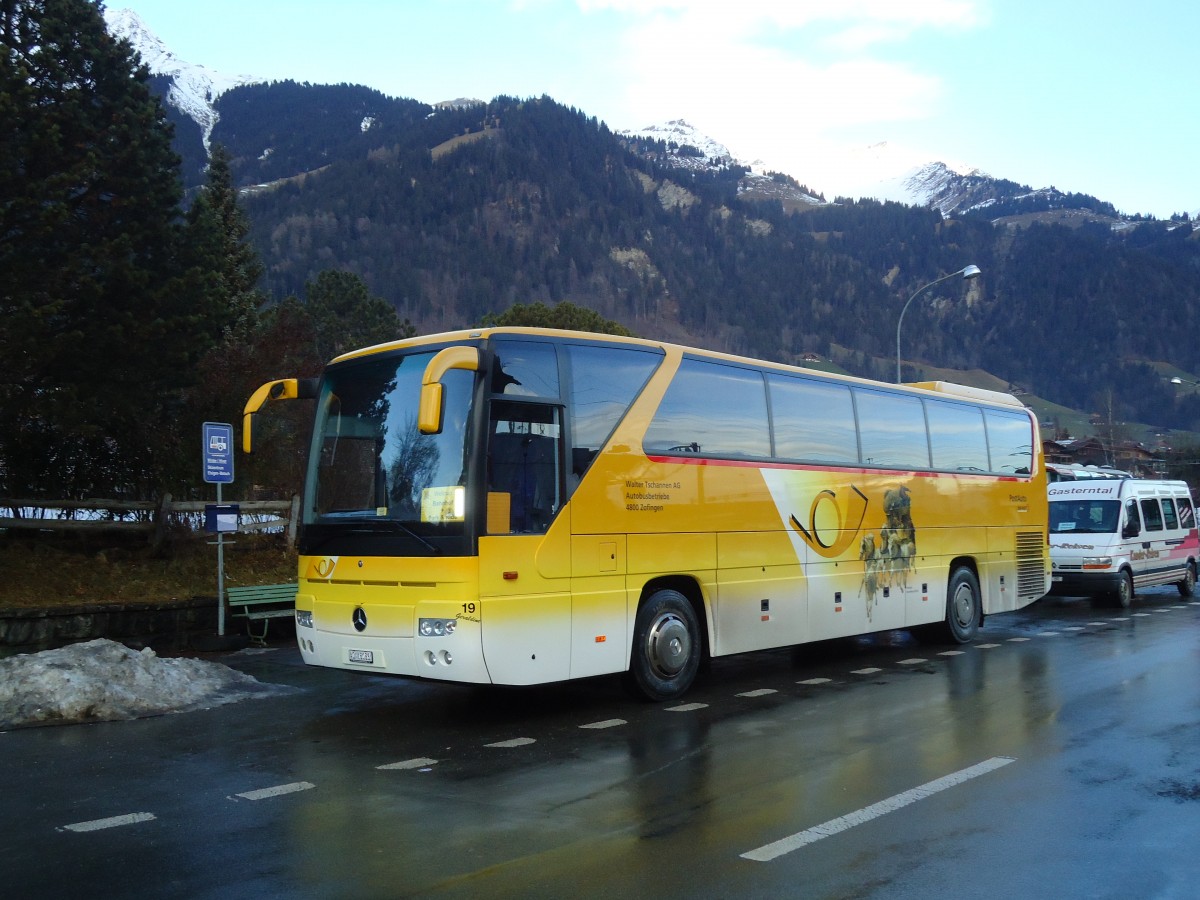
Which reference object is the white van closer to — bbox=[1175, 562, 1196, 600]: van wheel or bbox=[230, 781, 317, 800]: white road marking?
bbox=[1175, 562, 1196, 600]: van wheel

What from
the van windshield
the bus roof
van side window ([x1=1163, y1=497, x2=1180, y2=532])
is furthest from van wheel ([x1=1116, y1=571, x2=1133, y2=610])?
the bus roof

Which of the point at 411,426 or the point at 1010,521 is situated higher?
the point at 411,426

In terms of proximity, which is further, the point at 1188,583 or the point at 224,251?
the point at 1188,583

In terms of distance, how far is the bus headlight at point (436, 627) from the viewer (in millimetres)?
9008

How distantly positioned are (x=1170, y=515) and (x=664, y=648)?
56.1 feet

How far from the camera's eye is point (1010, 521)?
55.2 ft

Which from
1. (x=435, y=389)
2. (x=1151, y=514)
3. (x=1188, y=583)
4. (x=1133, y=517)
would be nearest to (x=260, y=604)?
(x=435, y=389)

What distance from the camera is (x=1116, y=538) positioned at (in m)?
20.9

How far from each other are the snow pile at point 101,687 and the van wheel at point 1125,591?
1623 centimetres

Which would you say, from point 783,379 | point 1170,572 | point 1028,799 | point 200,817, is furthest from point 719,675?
point 1170,572

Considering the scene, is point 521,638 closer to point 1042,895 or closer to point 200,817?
point 200,817

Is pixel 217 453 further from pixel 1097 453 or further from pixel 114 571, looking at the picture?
pixel 1097 453

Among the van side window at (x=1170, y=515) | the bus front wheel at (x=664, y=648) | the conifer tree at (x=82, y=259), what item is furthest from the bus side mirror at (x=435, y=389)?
the van side window at (x=1170, y=515)

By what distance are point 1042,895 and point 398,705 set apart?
7039 millimetres
